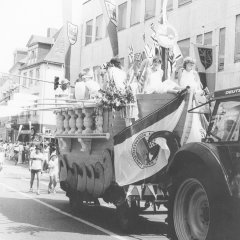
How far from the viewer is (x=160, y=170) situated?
846cm

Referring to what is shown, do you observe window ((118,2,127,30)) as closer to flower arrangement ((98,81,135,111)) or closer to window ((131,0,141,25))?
window ((131,0,141,25))

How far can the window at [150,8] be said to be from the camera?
27312 millimetres

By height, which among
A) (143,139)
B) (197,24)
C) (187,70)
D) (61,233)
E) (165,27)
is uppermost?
(197,24)

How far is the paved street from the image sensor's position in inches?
341

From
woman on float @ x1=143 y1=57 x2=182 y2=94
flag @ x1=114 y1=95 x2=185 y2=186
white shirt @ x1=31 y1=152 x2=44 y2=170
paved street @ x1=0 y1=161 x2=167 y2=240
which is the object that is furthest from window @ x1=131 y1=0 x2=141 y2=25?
flag @ x1=114 y1=95 x2=185 y2=186

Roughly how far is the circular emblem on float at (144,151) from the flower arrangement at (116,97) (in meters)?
0.71

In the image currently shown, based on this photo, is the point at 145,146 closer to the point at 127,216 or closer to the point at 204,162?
the point at 127,216

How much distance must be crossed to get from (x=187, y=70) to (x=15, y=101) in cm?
549

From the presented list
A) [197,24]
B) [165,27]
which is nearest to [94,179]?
[165,27]

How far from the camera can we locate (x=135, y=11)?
29.5 meters

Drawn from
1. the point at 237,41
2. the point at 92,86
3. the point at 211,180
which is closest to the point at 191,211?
the point at 211,180

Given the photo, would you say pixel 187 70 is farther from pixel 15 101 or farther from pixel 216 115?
pixel 15 101

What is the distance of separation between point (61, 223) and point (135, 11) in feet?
70.0

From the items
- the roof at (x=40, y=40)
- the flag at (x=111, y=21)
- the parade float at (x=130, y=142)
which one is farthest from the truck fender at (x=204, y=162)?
the roof at (x=40, y=40)
